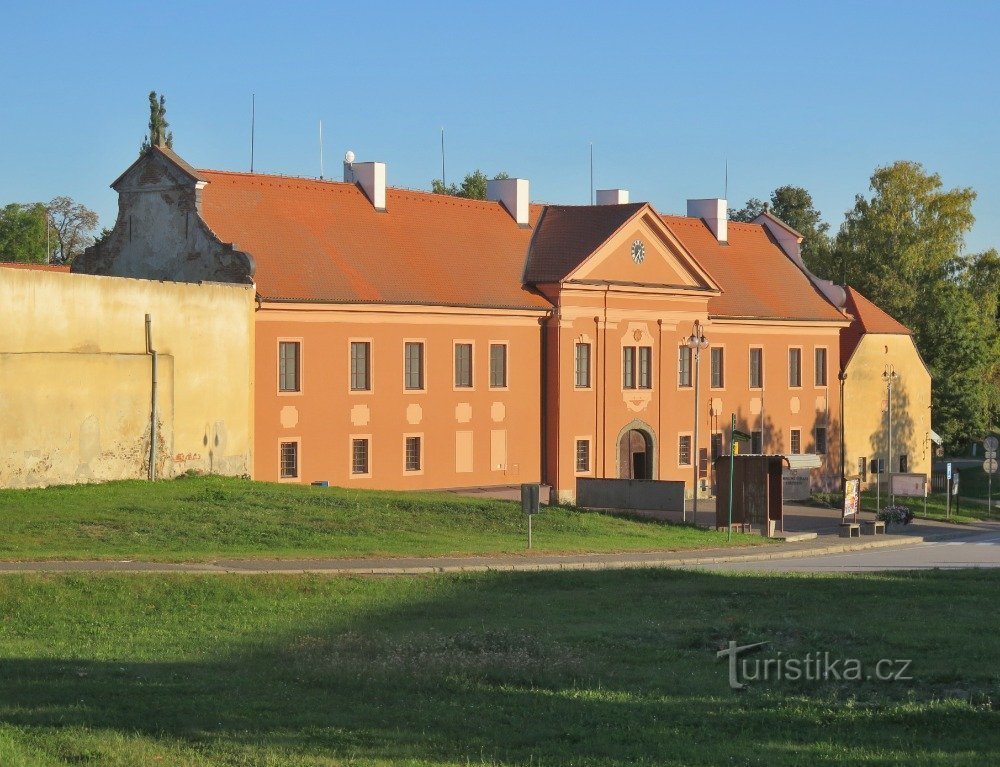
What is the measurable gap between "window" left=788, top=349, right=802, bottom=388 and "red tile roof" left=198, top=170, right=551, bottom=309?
52.0 ft

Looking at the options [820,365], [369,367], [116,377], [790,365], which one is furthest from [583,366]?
[116,377]

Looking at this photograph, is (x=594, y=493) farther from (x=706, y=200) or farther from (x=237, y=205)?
(x=706, y=200)

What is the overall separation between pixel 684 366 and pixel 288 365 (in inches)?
775

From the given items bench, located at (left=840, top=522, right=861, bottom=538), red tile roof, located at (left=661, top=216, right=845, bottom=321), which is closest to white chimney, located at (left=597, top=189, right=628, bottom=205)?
red tile roof, located at (left=661, top=216, right=845, bottom=321)

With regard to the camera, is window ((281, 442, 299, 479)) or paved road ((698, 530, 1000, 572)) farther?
window ((281, 442, 299, 479))

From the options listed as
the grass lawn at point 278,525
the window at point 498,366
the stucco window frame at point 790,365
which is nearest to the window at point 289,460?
the grass lawn at point 278,525

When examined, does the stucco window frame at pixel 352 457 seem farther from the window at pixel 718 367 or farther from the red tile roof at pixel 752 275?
the red tile roof at pixel 752 275

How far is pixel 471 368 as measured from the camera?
180ft

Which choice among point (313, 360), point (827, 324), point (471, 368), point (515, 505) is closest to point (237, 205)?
point (313, 360)

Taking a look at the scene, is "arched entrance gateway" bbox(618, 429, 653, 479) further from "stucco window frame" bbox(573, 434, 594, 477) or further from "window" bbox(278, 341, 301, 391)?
"window" bbox(278, 341, 301, 391)

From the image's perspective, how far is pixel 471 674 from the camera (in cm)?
1664

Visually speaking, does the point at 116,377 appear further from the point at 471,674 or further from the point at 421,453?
the point at 471,674

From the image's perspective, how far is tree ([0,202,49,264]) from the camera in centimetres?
10419

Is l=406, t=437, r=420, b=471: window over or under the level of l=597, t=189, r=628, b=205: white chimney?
under
